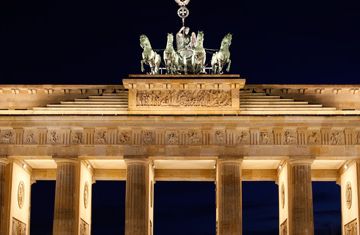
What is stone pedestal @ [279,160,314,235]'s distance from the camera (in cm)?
4466

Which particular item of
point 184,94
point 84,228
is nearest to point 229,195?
point 184,94

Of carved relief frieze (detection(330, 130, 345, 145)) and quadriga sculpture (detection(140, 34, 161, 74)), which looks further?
quadriga sculpture (detection(140, 34, 161, 74))

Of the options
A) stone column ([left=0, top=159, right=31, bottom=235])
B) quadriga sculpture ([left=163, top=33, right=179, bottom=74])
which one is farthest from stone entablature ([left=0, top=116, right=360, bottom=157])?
quadriga sculpture ([left=163, top=33, right=179, bottom=74])

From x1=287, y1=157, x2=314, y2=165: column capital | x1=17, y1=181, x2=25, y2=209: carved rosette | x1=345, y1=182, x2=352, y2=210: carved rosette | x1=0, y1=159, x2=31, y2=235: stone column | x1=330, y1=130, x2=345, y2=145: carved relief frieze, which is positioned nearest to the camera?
x1=0, y1=159, x2=31, y2=235: stone column

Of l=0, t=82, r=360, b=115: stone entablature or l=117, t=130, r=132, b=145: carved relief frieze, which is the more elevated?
l=0, t=82, r=360, b=115: stone entablature

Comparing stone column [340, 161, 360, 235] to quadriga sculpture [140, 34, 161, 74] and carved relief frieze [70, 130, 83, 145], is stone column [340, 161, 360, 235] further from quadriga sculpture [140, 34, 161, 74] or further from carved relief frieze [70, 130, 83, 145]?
carved relief frieze [70, 130, 83, 145]

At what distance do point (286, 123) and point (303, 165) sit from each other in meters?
2.55

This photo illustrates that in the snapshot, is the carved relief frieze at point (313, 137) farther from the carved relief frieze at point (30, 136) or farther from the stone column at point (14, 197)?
the stone column at point (14, 197)

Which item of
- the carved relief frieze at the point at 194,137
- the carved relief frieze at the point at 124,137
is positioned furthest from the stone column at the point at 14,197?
the carved relief frieze at the point at 194,137

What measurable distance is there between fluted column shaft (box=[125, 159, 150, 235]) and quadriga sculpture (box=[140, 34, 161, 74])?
601 cm

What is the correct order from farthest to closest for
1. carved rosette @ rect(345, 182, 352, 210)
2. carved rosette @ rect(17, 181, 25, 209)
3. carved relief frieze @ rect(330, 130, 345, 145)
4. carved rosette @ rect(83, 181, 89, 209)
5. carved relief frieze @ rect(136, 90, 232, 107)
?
carved rosette @ rect(83, 181, 89, 209)
carved rosette @ rect(17, 181, 25, 209)
carved rosette @ rect(345, 182, 352, 210)
carved relief frieze @ rect(136, 90, 232, 107)
carved relief frieze @ rect(330, 130, 345, 145)

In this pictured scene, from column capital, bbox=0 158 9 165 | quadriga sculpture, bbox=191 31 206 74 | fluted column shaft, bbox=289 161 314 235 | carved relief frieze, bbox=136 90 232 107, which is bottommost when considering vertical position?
fluted column shaft, bbox=289 161 314 235

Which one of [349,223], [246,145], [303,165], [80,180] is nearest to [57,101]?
[80,180]

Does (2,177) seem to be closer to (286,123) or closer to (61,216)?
(61,216)
